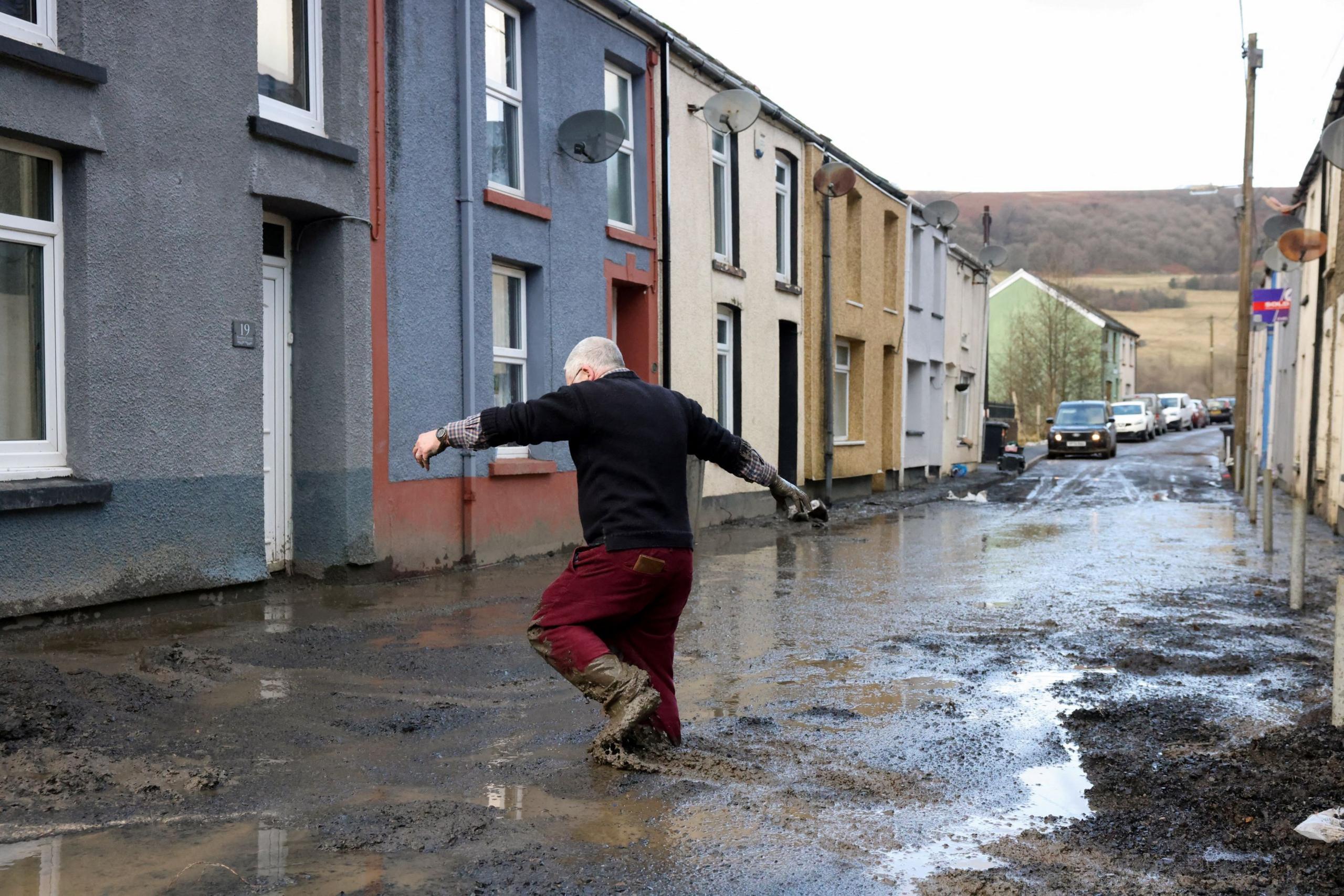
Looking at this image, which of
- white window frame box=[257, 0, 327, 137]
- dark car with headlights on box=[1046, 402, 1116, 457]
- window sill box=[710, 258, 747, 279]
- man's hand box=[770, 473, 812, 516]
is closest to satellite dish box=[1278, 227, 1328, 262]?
window sill box=[710, 258, 747, 279]

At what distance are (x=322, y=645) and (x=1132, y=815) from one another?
4.91 m

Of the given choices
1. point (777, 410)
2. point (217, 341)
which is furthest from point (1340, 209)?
point (217, 341)

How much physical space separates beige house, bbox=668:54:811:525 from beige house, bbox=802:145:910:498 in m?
0.49

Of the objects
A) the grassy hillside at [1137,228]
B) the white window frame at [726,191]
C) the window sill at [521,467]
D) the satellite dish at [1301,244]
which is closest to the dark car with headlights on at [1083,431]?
the satellite dish at [1301,244]

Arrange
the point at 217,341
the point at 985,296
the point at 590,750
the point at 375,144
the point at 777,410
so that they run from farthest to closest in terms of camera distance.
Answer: the point at 985,296 → the point at 777,410 → the point at 375,144 → the point at 217,341 → the point at 590,750

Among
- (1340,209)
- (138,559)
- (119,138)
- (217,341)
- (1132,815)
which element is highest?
(1340,209)

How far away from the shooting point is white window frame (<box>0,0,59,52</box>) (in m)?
7.39

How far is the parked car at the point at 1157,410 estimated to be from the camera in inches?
2422

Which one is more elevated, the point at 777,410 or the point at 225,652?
the point at 777,410

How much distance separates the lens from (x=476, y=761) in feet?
16.5

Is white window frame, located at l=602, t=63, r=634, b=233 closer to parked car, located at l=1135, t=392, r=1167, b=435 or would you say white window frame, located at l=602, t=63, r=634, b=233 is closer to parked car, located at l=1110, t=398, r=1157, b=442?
parked car, located at l=1110, t=398, r=1157, b=442


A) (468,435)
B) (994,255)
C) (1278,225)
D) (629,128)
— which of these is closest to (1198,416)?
(994,255)

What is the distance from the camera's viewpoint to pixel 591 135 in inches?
524

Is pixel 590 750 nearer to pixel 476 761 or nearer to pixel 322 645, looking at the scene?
pixel 476 761
